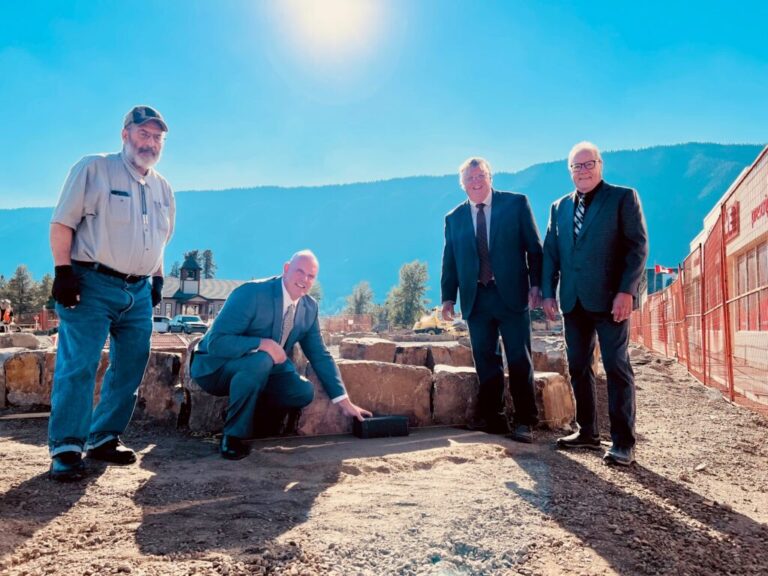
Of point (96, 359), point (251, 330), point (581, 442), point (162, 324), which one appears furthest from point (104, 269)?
point (162, 324)

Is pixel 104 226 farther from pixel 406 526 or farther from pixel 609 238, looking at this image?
pixel 609 238

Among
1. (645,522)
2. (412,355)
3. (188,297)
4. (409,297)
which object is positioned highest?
(409,297)

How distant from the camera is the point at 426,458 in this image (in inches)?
135

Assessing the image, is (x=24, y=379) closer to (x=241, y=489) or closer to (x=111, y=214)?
(x=111, y=214)

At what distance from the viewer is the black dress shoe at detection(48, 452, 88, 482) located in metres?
2.94

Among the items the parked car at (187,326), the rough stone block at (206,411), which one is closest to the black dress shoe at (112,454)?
the rough stone block at (206,411)

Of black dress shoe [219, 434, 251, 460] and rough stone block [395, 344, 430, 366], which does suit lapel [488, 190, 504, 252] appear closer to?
black dress shoe [219, 434, 251, 460]

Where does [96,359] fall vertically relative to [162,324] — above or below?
below

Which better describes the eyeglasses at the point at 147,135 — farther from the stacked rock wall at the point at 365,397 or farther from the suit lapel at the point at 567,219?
the suit lapel at the point at 567,219

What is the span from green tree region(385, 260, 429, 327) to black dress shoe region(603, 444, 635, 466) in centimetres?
6381

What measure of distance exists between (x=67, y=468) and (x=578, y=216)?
3382 millimetres

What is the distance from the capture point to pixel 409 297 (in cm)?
6938

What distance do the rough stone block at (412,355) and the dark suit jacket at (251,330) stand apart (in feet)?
9.09

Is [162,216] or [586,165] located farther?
[586,165]
